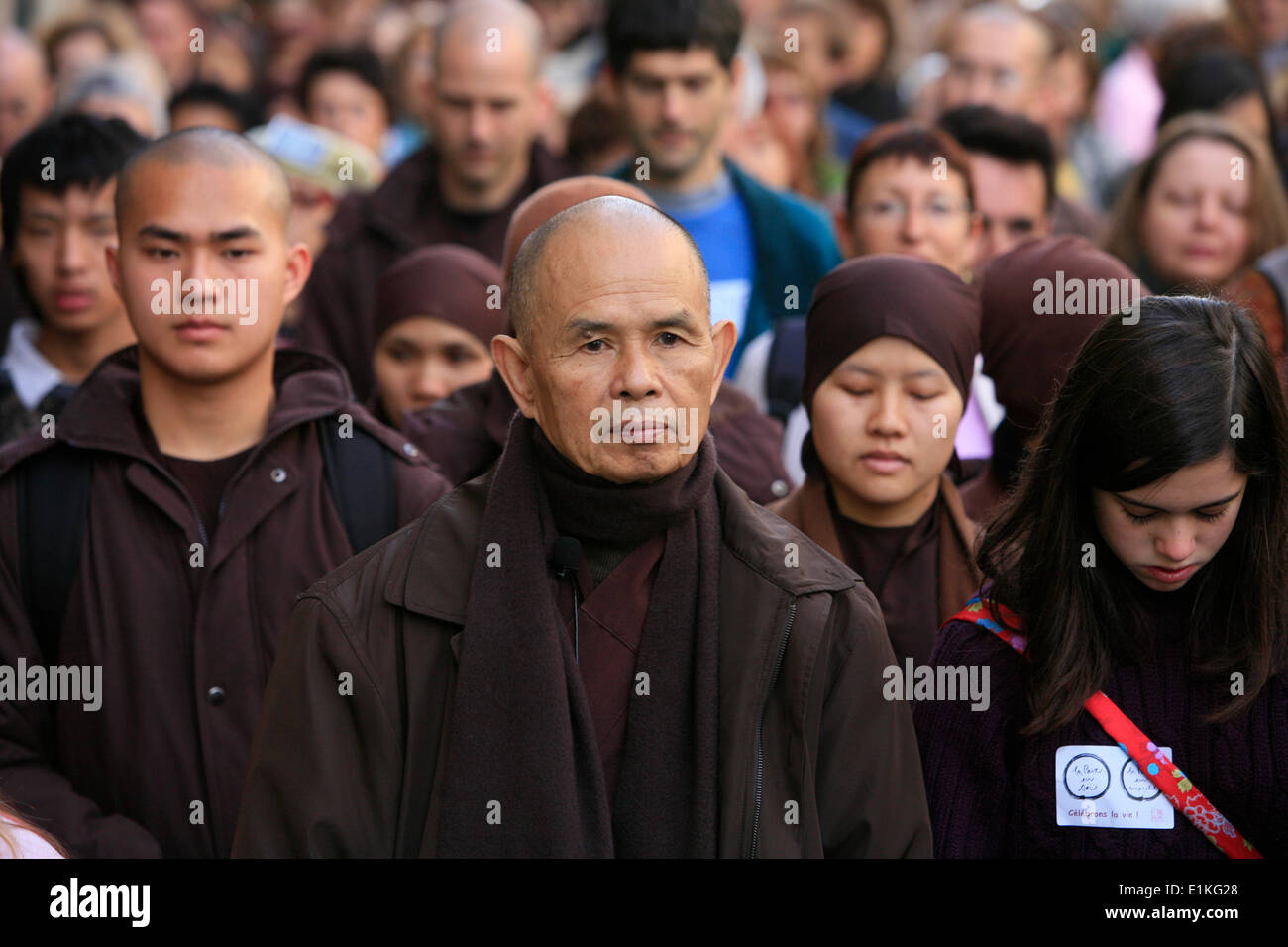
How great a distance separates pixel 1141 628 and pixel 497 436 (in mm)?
1879

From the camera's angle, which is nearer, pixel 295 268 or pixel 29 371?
pixel 295 268

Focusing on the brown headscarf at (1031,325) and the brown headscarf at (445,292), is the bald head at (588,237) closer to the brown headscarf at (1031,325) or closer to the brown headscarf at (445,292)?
the brown headscarf at (1031,325)

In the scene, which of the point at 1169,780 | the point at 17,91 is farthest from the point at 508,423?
the point at 17,91

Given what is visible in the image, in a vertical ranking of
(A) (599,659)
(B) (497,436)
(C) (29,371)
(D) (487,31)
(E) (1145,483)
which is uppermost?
(D) (487,31)

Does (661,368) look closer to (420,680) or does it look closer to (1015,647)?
(420,680)

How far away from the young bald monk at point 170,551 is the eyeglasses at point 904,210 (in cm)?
235

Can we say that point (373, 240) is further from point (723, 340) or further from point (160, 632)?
point (723, 340)

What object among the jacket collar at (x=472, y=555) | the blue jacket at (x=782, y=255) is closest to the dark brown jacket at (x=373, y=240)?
the blue jacket at (x=782, y=255)

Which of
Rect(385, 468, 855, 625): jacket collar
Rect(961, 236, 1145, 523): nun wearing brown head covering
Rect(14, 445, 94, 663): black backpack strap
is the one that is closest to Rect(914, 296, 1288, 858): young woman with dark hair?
Rect(385, 468, 855, 625): jacket collar

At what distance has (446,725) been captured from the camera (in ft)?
10.2

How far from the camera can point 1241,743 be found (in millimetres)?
3369

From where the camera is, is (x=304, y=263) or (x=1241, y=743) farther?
(x=304, y=263)
